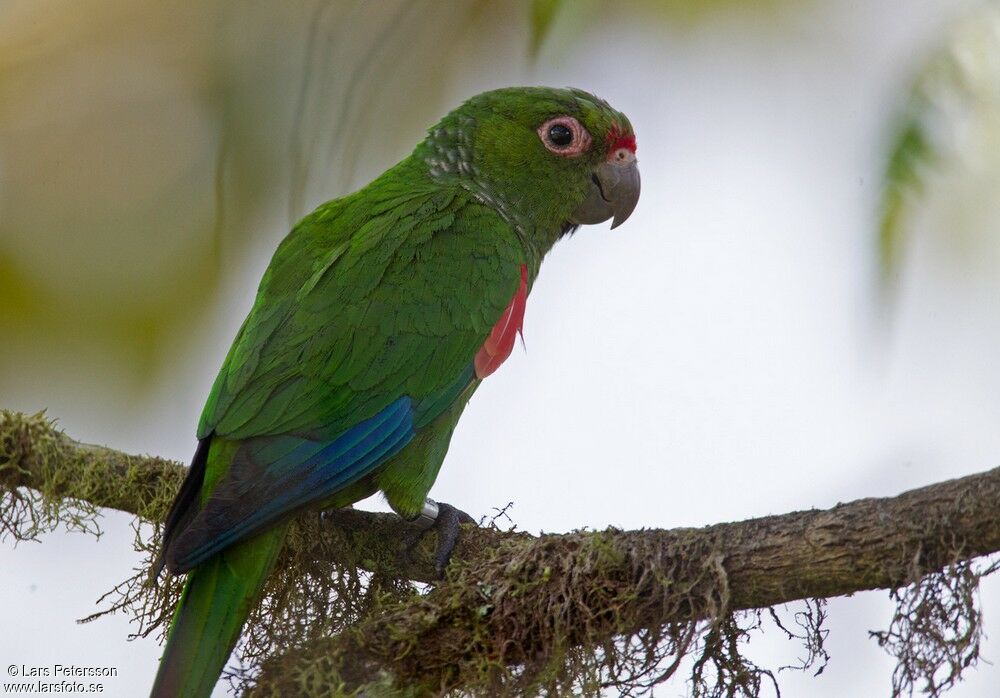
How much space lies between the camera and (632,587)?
2.44m

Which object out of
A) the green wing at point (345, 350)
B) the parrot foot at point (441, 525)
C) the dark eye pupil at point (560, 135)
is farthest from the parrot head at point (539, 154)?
the parrot foot at point (441, 525)

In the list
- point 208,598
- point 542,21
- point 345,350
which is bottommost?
point 208,598

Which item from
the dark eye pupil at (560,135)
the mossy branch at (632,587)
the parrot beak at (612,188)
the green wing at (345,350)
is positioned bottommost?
the mossy branch at (632,587)

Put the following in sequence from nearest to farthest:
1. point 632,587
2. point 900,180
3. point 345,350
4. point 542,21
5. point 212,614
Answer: point 900,180
point 542,21
point 632,587
point 212,614
point 345,350

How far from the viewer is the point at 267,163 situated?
2.03 m

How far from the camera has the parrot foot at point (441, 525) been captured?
2945mm

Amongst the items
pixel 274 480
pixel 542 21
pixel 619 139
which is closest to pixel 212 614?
pixel 274 480

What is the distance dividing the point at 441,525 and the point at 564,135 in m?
1.49

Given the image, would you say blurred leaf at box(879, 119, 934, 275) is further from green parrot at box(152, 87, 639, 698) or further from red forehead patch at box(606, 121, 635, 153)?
red forehead patch at box(606, 121, 635, 153)

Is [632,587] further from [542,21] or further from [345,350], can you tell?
[542,21]

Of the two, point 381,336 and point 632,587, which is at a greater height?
point 381,336

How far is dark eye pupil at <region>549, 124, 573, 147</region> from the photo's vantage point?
3.62 meters

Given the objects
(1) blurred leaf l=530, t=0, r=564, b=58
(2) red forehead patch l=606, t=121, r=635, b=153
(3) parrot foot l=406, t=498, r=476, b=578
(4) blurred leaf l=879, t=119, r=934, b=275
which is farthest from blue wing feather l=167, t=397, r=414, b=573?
(4) blurred leaf l=879, t=119, r=934, b=275

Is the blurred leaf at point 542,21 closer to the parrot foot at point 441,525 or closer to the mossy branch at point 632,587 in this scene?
the mossy branch at point 632,587
